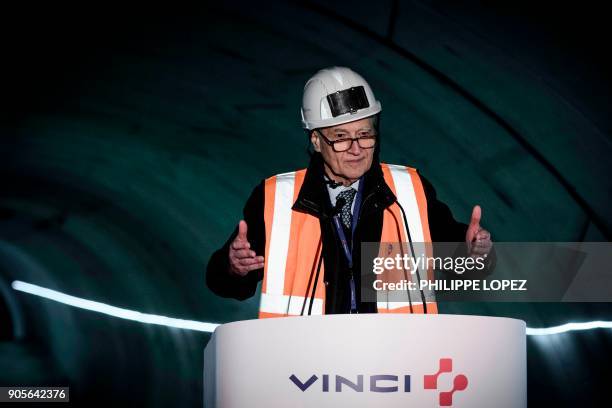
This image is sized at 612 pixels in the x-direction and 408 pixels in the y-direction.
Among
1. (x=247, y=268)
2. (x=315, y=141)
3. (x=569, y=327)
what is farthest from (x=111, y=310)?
(x=247, y=268)

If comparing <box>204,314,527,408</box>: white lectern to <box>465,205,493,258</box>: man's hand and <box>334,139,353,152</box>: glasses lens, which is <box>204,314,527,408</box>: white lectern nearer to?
<box>465,205,493,258</box>: man's hand

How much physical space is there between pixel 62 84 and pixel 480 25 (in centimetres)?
356

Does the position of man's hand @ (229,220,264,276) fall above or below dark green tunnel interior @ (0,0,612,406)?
below

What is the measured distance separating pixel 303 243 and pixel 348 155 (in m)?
0.60

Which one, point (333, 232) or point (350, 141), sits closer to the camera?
point (333, 232)

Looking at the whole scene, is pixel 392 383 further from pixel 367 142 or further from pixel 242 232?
pixel 367 142

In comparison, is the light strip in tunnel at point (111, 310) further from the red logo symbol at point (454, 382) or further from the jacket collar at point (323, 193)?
the red logo symbol at point (454, 382)

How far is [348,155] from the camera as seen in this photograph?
592 cm

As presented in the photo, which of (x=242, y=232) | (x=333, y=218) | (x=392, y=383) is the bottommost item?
(x=392, y=383)

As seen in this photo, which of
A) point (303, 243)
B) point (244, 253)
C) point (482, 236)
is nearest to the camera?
point (482, 236)

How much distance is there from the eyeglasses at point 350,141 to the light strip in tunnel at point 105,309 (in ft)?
16.0

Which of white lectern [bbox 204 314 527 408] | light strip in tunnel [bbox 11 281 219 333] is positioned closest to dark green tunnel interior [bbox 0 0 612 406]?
light strip in tunnel [bbox 11 281 219 333]

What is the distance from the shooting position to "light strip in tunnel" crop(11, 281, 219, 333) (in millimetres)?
10639

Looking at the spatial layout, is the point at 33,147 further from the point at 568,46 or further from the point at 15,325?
the point at 568,46
